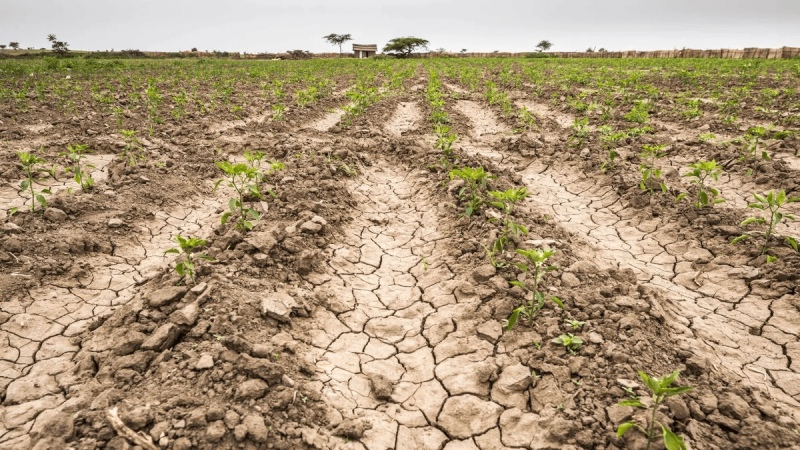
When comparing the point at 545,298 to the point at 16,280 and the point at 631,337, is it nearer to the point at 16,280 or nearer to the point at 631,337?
the point at 631,337

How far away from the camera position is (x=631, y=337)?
248 centimetres

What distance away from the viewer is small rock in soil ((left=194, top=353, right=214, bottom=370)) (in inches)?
87.7

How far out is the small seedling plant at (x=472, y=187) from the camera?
4.14 meters

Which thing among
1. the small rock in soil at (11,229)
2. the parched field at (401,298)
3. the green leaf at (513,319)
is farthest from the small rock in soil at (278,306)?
the small rock in soil at (11,229)

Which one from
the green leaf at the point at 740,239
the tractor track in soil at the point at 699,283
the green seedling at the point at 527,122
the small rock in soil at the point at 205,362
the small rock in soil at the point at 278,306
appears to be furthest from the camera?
the green seedling at the point at 527,122

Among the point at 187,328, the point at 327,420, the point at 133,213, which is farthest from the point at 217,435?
the point at 133,213

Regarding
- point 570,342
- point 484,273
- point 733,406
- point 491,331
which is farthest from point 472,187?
point 733,406

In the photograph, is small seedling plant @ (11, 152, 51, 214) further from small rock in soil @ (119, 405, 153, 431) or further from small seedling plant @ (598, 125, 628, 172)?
small seedling plant @ (598, 125, 628, 172)

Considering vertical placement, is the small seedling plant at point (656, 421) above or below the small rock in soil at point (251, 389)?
above

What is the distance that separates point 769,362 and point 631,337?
94 cm

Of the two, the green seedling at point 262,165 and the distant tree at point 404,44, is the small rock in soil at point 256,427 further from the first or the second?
the distant tree at point 404,44

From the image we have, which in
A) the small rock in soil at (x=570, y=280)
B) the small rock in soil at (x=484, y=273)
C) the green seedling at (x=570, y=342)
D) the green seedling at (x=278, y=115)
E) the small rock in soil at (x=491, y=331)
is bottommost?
the small rock in soil at (x=491, y=331)

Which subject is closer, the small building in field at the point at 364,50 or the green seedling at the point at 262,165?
the green seedling at the point at 262,165

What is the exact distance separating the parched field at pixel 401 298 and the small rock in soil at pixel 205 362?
0.01 m
